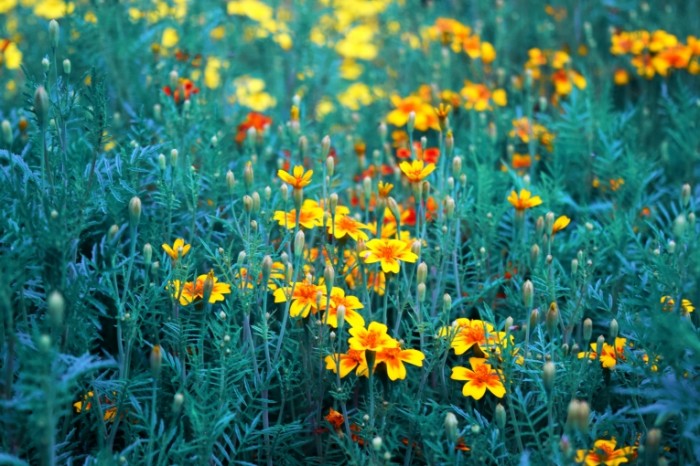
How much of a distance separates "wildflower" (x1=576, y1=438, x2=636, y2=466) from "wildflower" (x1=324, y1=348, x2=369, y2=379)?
0.48 metres

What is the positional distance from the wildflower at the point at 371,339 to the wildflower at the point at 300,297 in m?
0.12

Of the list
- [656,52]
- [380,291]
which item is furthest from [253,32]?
[380,291]

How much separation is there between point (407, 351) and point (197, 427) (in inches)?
19.1

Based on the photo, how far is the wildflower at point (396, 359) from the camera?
5.30 feet

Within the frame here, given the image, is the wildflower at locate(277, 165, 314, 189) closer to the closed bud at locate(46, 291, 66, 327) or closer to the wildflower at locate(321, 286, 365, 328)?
the wildflower at locate(321, 286, 365, 328)

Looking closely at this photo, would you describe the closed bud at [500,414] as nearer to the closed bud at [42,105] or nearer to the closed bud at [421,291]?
the closed bud at [421,291]

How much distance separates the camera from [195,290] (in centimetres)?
175

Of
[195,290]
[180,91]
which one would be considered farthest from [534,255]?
[180,91]

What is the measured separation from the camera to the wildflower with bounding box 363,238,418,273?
5.76 ft

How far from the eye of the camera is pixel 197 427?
145 centimetres

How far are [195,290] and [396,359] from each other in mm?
488

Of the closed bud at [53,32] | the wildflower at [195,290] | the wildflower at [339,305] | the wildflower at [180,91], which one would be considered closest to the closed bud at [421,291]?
the wildflower at [339,305]

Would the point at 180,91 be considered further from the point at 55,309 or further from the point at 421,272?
the point at 55,309

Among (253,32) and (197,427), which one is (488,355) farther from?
(253,32)
